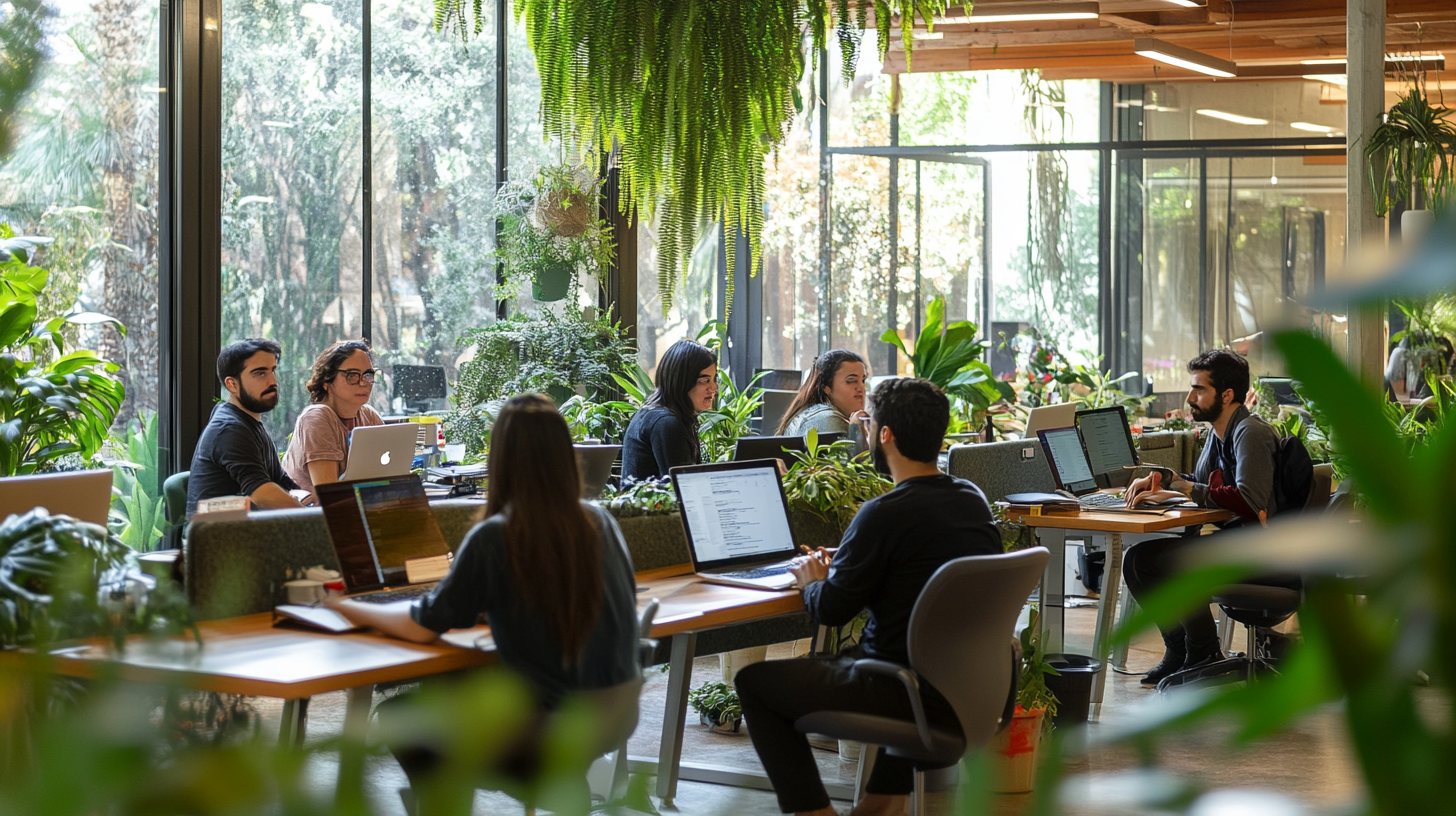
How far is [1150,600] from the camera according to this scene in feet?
0.87

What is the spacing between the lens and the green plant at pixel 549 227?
7910 millimetres

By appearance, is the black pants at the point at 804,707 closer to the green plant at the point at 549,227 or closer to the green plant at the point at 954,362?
the green plant at the point at 954,362

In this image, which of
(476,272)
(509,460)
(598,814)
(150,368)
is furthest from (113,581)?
(476,272)

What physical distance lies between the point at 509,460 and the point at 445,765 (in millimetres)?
2579

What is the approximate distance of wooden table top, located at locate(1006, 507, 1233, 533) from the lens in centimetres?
501

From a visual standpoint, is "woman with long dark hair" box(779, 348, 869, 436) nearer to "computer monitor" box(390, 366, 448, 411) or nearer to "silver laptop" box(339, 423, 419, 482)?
"silver laptop" box(339, 423, 419, 482)

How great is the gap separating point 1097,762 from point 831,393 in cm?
544

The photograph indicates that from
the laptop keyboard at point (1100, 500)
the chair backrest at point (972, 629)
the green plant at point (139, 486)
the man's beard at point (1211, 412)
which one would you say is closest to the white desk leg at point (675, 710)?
the chair backrest at point (972, 629)

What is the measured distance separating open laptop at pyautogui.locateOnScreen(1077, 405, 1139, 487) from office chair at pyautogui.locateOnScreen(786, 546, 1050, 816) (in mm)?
2762

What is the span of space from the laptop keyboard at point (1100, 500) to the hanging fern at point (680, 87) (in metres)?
3.06

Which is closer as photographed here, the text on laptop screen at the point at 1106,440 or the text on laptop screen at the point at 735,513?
the text on laptop screen at the point at 735,513

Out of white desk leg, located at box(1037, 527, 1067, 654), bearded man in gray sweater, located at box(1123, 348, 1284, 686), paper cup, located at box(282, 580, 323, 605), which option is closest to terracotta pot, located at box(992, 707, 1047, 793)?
white desk leg, located at box(1037, 527, 1067, 654)

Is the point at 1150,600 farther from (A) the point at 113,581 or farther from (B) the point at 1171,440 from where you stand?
(B) the point at 1171,440

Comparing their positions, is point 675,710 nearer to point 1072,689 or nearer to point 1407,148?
point 1072,689
